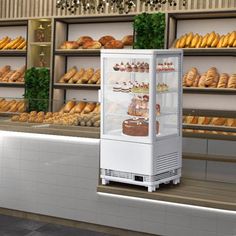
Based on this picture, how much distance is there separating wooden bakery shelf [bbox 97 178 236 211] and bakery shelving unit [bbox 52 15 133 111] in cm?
329

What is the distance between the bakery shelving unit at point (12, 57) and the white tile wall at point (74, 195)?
3.40 metres

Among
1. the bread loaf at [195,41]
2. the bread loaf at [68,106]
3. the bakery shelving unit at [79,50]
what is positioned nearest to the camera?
the bread loaf at [68,106]

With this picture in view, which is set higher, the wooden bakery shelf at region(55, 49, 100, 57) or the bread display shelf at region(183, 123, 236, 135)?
the wooden bakery shelf at region(55, 49, 100, 57)

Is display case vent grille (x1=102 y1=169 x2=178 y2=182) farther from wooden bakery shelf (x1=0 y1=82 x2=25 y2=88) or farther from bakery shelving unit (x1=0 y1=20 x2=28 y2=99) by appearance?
bakery shelving unit (x1=0 y1=20 x2=28 y2=99)

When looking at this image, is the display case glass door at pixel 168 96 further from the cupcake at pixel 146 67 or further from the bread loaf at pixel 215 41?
the bread loaf at pixel 215 41

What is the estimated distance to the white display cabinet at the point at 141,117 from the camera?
160 inches

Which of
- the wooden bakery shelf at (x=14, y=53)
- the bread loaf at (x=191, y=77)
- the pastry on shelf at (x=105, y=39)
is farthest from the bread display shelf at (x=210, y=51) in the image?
the wooden bakery shelf at (x=14, y=53)

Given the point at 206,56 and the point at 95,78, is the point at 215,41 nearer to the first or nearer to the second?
the point at 206,56

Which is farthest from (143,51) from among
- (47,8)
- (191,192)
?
(47,8)

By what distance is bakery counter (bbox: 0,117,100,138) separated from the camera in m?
4.65

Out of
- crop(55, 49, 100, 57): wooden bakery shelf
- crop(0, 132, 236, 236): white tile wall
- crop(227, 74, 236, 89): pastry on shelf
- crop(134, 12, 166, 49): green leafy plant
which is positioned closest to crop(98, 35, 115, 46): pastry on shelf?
crop(55, 49, 100, 57): wooden bakery shelf

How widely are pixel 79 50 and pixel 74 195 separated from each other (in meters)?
Answer: 3.31

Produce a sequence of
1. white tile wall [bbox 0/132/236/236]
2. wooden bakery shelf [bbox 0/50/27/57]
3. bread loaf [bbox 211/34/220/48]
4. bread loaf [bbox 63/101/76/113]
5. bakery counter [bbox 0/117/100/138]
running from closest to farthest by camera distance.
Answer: white tile wall [bbox 0/132/236/236], bakery counter [bbox 0/117/100/138], bread loaf [bbox 63/101/76/113], bread loaf [bbox 211/34/220/48], wooden bakery shelf [bbox 0/50/27/57]

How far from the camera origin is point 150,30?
6.87m
